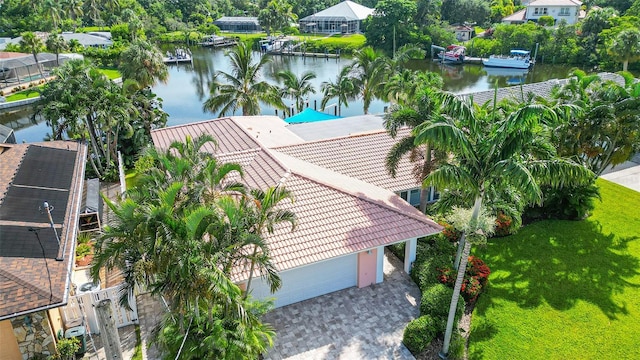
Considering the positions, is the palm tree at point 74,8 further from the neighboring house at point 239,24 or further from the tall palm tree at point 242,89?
the tall palm tree at point 242,89

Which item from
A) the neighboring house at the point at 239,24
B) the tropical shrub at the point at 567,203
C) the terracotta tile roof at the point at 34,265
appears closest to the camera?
the terracotta tile roof at the point at 34,265

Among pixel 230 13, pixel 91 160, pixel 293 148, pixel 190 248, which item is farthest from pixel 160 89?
pixel 230 13

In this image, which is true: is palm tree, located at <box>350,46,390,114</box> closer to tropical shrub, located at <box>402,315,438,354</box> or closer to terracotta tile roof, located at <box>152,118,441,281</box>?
terracotta tile roof, located at <box>152,118,441,281</box>

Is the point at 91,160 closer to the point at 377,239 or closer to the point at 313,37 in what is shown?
the point at 377,239

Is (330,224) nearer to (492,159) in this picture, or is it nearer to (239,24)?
(492,159)

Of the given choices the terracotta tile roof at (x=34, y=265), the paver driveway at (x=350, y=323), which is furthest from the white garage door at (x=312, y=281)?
the terracotta tile roof at (x=34, y=265)

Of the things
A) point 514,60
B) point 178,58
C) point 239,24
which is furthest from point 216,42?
point 514,60
